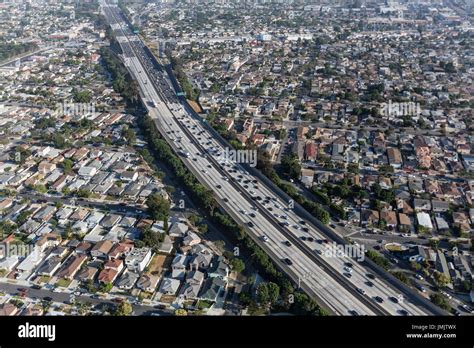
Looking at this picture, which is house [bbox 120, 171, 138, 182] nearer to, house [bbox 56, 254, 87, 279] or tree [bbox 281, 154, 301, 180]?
house [bbox 56, 254, 87, 279]

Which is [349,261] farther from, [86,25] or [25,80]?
[86,25]

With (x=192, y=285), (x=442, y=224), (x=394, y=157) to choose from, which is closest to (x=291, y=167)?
(x=394, y=157)

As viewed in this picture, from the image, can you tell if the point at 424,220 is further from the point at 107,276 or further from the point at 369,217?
the point at 107,276

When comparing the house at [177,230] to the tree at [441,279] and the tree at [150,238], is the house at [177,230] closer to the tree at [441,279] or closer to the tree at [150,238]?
the tree at [150,238]

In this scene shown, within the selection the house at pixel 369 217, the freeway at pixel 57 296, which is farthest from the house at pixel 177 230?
the house at pixel 369 217

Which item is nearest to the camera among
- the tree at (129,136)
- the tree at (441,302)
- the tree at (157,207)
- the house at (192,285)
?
the tree at (441,302)

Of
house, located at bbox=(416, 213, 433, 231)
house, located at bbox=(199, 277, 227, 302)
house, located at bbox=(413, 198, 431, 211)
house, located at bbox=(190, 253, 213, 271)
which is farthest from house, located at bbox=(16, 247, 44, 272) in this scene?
house, located at bbox=(413, 198, 431, 211)
